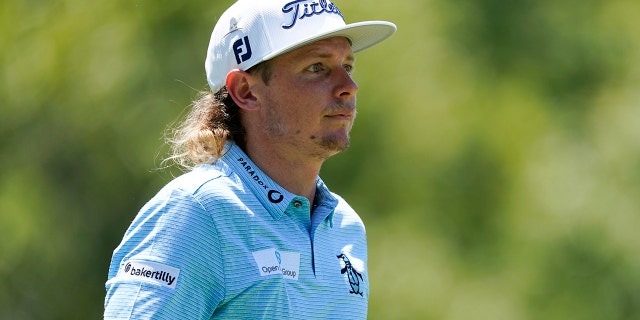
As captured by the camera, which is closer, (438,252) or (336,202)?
(336,202)

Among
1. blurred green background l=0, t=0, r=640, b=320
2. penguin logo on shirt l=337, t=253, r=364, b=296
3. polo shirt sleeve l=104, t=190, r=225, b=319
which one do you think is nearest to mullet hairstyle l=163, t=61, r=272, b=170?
polo shirt sleeve l=104, t=190, r=225, b=319

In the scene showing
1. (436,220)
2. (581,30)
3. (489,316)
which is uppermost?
(581,30)

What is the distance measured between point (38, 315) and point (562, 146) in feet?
12.6

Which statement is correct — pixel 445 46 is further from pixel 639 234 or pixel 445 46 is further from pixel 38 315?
pixel 38 315

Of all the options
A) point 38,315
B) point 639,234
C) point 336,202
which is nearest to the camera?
point 336,202

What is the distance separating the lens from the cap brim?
2.99 m

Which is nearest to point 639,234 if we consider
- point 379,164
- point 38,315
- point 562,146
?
point 562,146

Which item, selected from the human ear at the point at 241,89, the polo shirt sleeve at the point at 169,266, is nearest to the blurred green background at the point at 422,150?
the human ear at the point at 241,89

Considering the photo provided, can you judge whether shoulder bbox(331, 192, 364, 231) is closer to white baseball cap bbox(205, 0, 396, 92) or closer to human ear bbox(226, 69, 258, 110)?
human ear bbox(226, 69, 258, 110)

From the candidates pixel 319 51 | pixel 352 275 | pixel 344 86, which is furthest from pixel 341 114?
pixel 352 275

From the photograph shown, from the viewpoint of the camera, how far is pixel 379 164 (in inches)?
268

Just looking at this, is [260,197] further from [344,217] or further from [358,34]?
[358,34]

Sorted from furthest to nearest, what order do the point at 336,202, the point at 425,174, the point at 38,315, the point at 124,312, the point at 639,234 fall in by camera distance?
the point at 38,315, the point at 425,174, the point at 639,234, the point at 336,202, the point at 124,312

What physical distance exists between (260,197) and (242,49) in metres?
0.51
